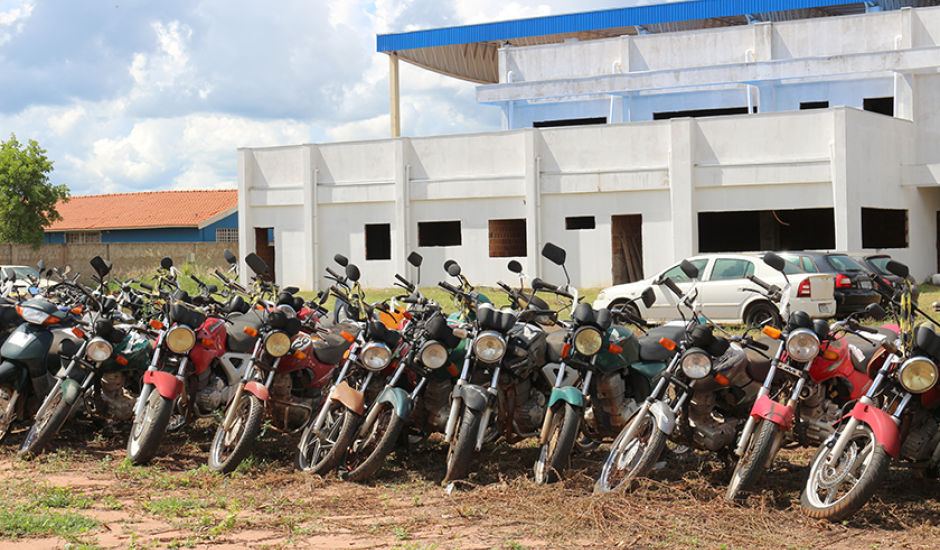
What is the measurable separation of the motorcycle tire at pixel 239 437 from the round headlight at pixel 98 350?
122cm

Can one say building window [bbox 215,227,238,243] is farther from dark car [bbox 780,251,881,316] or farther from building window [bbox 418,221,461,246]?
dark car [bbox 780,251,881,316]

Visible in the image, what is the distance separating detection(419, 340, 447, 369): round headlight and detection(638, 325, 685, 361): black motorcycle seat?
4.85ft

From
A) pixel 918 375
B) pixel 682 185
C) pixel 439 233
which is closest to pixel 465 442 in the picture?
pixel 918 375

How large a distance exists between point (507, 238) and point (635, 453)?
2078 centimetres

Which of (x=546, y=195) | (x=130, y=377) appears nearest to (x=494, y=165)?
(x=546, y=195)

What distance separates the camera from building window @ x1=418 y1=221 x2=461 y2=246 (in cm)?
2741

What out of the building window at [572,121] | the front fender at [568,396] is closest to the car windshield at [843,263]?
the front fender at [568,396]

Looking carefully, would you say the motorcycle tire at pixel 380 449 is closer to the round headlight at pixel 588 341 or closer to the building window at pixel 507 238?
the round headlight at pixel 588 341

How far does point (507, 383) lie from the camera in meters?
6.86

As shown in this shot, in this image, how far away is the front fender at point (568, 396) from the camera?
6.34 meters

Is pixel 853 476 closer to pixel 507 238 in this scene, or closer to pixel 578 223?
pixel 578 223

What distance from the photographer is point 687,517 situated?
5.67m

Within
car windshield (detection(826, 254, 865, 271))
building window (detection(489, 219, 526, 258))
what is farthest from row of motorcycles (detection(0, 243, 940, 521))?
building window (detection(489, 219, 526, 258))

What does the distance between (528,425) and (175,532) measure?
8.45ft
